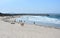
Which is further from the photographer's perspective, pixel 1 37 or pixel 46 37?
pixel 46 37

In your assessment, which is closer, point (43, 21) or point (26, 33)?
point (26, 33)

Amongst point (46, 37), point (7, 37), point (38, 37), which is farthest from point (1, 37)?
point (46, 37)

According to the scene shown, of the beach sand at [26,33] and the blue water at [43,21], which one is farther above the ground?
the beach sand at [26,33]

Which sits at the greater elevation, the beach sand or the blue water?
the beach sand

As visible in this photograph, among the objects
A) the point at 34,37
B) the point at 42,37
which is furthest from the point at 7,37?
the point at 42,37

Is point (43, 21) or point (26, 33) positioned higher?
point (26, 33)

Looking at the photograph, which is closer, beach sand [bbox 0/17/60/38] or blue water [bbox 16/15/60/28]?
beach sand [bbox 0/17/60/38]

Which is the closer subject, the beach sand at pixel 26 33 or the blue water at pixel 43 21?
the beach sand at pixel 26 33

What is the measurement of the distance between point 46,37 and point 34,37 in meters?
0.98

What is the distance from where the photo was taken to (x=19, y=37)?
10.2 metres

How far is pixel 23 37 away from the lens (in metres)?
10.3

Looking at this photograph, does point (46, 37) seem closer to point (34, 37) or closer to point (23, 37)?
point (34, 37)

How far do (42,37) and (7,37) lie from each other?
2.72 metres

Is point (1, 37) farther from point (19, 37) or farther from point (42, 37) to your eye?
point (42, 37)
